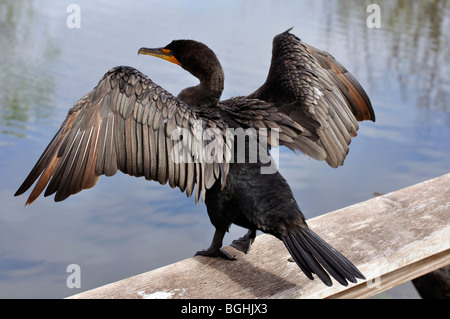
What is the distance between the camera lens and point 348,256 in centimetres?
243

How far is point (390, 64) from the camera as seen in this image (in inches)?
281

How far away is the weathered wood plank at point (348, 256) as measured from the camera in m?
2.21

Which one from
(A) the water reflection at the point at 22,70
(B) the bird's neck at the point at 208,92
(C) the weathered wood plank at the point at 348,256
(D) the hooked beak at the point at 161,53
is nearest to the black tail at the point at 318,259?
(C) the weathered wood plank at the point at 348,256

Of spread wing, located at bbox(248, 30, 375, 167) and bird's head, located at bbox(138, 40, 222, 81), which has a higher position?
bird's head, located at bbox(138, 40, 222, 81)

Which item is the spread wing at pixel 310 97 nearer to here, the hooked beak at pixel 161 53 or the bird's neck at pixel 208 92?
the bird's neck at pixel 208 92

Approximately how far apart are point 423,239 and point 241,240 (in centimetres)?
78

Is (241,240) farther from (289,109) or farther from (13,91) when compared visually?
(13,91)

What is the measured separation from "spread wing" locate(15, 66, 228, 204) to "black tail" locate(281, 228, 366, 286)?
0.37 meters

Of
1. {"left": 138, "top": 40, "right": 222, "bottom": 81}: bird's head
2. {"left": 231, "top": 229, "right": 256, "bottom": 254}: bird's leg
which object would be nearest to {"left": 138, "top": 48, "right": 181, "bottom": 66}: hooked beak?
{"left": 138, "top": 40, "right": 222, "bottom": 81}: bird's head

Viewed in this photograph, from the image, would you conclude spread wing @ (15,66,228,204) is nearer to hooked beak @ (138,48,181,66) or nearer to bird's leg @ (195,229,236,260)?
bird's leg @ (195,229,236,260)

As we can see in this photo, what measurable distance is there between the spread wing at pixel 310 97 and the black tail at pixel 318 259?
0.50m

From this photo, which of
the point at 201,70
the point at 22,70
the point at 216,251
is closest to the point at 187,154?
the point at 216,251

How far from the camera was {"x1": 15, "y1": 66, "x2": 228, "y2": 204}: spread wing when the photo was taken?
230 centimetres
